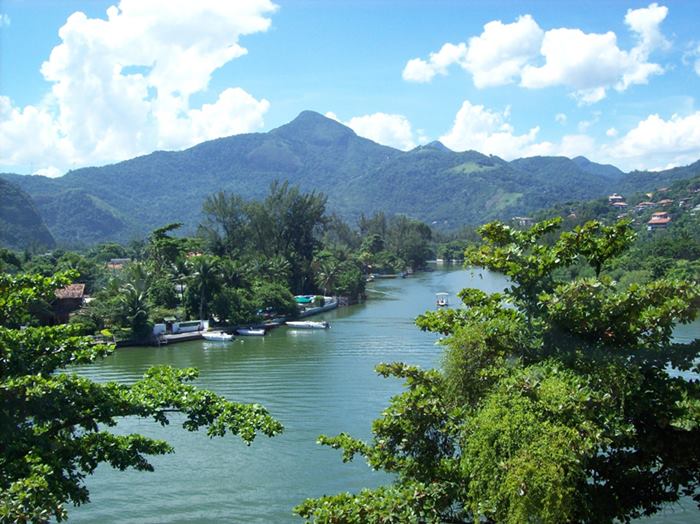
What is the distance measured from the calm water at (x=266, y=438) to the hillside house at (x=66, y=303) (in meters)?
5.72

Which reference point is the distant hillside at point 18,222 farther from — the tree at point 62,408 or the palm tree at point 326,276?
the tree at point 62,408

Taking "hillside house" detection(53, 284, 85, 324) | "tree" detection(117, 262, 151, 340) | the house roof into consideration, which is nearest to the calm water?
"tree" detection(117, 262, 151, 340)

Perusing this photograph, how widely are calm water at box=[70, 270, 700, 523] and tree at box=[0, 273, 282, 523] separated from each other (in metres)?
4.47

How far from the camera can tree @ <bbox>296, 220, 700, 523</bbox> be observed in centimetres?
473

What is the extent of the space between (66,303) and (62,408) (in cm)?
2919

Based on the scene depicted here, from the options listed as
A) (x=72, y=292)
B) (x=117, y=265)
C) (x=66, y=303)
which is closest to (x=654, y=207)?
(x=117, y=265)

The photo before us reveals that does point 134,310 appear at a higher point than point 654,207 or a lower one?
lower

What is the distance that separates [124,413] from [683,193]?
117m

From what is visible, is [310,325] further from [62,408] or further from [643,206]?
[643,206]

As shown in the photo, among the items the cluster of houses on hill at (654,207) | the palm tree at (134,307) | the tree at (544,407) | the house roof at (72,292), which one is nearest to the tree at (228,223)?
the house roof at (72,292)

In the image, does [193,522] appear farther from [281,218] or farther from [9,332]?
[281,218]

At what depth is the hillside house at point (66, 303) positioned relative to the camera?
104 feet

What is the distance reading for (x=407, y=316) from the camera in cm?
3797

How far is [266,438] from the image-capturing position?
1477 cm
